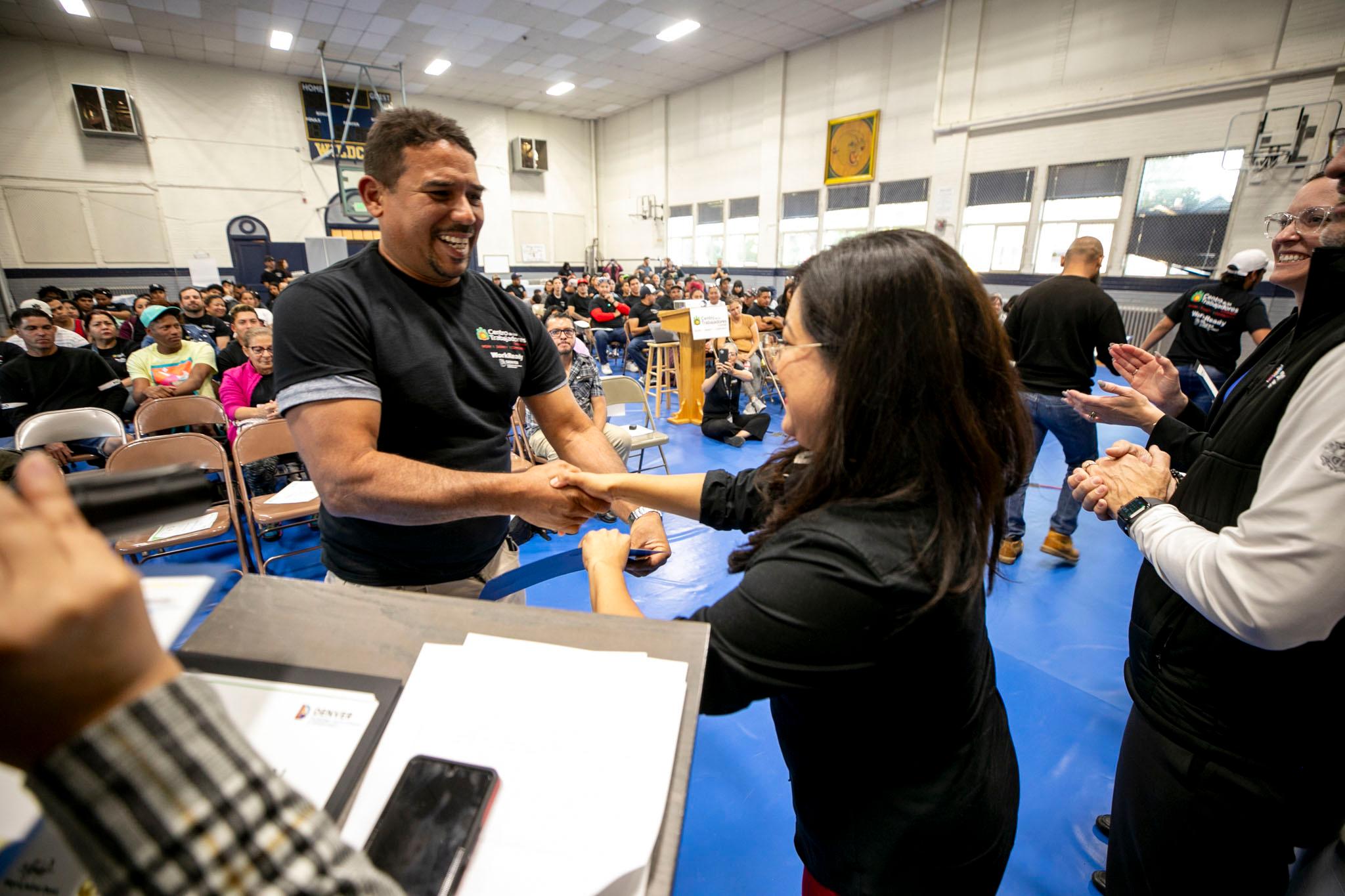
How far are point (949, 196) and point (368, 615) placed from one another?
1396 centimetres

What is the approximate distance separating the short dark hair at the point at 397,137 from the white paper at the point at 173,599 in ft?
3.92

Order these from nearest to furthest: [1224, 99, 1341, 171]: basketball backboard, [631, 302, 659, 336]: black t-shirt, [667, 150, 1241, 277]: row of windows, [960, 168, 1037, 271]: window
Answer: [1224, 99, 1341, 171]: basketball backboard
[667, 150, 1241, 277]: row of windows
[631, 302, 659, 336]: black t-shirt
[960, 168, 1037, 271]: window

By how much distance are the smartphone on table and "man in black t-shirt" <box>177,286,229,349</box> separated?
8.76m

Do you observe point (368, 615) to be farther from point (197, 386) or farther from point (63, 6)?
point (63, 6)

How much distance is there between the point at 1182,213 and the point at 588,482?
1228 cm

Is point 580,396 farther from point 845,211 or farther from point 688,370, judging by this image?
point 845,211

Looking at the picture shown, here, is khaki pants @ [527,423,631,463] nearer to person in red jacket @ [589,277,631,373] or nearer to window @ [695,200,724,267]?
person in red jacket @ [589,277,631,373]

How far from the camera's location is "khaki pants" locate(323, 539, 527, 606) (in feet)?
5.38

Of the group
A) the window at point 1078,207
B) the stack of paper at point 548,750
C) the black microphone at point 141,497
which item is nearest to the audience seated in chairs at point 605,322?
the window at point 1078,207

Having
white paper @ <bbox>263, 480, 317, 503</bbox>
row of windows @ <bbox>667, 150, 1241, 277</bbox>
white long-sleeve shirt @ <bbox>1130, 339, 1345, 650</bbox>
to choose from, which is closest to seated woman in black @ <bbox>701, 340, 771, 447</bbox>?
row of windows @ <bbox>667, 150, 1241, 277</bbox>

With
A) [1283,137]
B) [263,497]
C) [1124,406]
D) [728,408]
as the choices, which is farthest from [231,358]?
[1283,137]

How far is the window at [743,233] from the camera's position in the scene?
16141 mm

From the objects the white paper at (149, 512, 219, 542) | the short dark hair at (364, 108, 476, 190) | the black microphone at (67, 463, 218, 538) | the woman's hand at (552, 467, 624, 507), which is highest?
the short dark hair at (364, 108, 476, 190)

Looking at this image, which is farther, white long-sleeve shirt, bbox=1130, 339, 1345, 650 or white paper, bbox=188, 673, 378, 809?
white long-sleeve shirt, bbox=1130, 339, 1345, 650
